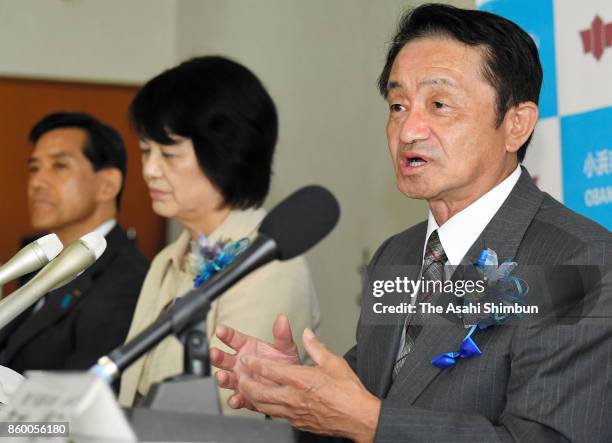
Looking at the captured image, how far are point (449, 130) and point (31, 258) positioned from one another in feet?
2.69

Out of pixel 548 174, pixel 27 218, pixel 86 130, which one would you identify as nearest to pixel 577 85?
pixel 548 174

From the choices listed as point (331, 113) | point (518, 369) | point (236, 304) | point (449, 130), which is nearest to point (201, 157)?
point (236, 304)

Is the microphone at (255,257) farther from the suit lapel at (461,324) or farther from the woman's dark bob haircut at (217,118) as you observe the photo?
the woman's dark bob haircut at (217,118)

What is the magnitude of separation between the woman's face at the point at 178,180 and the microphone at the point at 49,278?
1.18m

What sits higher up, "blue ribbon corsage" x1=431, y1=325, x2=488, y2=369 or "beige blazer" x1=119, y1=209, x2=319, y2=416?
"blue ribbon corsage" x1=431, y1=325, x2=488, y2=369

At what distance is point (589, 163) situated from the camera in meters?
1.98

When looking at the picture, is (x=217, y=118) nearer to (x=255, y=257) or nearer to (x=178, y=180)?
(x=178, y=180)

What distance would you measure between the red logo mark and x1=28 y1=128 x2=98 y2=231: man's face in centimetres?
185

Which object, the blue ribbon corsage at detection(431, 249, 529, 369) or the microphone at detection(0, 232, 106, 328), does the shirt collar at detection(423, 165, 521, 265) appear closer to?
the blue ribbon corsage at detection(431, 249, 529, 369)

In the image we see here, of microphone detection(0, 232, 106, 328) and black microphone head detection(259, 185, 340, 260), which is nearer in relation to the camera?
black microphone head detection(259, 185, 340, 260)

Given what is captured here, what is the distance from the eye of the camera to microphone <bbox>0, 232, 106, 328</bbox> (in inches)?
44.1

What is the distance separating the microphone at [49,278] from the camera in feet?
3.67

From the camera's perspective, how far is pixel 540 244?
1.46m

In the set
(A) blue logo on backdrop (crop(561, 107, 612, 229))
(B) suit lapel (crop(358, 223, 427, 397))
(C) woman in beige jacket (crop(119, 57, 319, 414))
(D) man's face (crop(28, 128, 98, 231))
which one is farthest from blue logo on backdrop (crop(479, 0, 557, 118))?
(D) man's face (crop(28, 128, 98, 231))
